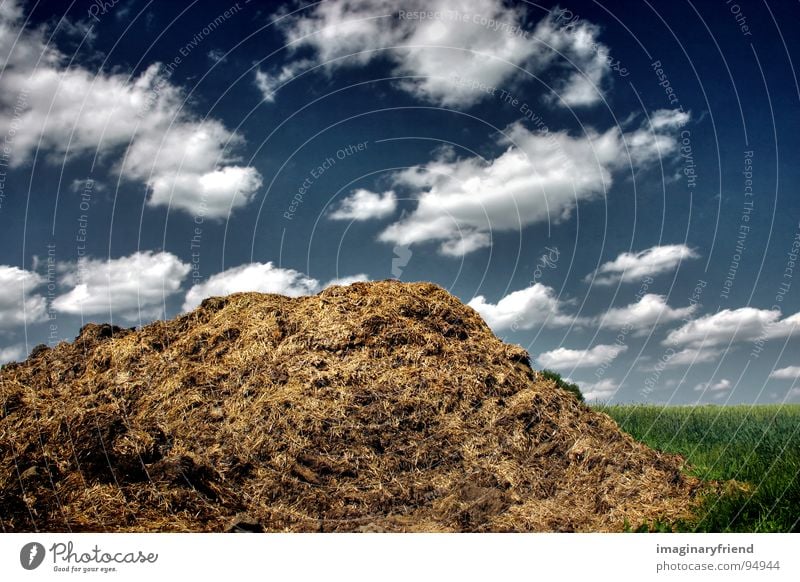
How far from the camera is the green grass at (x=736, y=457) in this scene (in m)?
7.12

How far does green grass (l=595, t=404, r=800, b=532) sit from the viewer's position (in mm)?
7117

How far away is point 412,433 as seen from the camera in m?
9.54

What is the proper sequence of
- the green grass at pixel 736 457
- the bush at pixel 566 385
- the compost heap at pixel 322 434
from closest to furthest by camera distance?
the green grass at pixel 736 457 → the compost heap at pixel 322 434 → the bush at pixel 566 385

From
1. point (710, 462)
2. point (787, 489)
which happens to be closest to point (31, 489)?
point (787, 489)

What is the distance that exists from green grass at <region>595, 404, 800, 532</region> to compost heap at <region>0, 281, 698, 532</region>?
0.57 m

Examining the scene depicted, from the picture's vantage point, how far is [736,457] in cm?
1017

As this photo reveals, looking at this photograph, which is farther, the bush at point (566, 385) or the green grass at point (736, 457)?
the bush at point (566, 385)

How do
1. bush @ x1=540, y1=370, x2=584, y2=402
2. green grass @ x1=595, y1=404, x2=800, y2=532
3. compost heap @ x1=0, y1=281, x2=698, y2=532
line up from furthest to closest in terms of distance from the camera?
bush @ x1=540, y1=370, x2=584, y2=402
compost heap @ x1=0, y1=281, x2=698, y2=532
green grass @ x1=595, y1=404, x2=800, y2=532

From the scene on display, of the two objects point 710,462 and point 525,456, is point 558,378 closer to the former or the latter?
point 710,462

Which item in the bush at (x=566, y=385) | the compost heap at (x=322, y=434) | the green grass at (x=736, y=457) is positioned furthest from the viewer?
the bush at (x=566, y=385)

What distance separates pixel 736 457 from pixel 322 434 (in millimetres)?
6976

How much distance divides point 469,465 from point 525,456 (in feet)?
3.14

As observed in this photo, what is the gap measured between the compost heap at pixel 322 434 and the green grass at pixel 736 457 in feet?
1.85

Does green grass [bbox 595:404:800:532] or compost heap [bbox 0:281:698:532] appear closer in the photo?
green grass [bbox 595:404:800:532]
